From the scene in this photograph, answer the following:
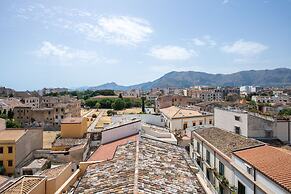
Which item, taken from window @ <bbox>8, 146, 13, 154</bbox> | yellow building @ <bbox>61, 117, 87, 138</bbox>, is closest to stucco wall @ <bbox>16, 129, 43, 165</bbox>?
window @ <bbox>8, 146, 13, 154</bbox>

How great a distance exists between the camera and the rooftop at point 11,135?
29.9 meters

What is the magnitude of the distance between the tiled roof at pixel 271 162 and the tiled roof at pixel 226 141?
1.95 meters

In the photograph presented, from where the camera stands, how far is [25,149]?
32.0 meters

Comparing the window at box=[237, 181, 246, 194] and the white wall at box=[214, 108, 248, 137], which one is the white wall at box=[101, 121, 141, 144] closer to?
the window at box=[237, 181, 246, 194]

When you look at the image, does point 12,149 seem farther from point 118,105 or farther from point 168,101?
point 118,105

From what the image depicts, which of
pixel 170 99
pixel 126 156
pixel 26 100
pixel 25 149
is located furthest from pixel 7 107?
pixel 126 156

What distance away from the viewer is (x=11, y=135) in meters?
31.3

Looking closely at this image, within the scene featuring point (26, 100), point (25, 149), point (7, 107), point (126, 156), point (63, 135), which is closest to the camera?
point (126, 156)

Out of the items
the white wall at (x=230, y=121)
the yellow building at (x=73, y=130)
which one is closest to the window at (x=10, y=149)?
the yellow building at (x=73, y=130)

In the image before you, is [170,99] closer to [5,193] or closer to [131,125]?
[131,125]

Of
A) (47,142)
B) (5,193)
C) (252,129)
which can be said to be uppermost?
(252,129)

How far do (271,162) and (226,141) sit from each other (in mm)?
7971

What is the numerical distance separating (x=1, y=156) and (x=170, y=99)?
58528 mm

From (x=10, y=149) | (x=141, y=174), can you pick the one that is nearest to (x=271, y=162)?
(x=141, y=174)
